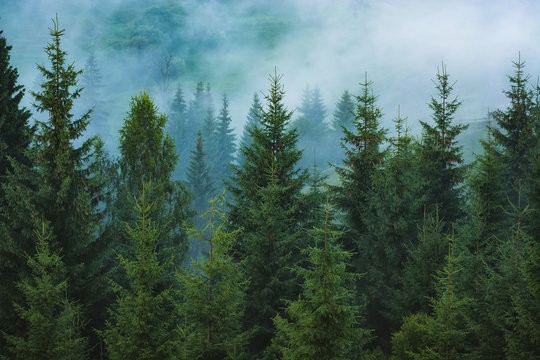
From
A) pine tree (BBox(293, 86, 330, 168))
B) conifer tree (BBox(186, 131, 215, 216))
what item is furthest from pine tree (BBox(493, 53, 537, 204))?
pine tree (BBox(293, 86, 330, 168))

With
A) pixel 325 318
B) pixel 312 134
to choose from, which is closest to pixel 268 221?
pixel 325 318

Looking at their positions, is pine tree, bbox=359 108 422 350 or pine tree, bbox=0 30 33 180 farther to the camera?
pine tree, bbox=359 108 422 350

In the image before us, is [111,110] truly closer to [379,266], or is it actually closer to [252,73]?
[252,73]

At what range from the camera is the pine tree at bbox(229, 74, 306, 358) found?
1700 cm

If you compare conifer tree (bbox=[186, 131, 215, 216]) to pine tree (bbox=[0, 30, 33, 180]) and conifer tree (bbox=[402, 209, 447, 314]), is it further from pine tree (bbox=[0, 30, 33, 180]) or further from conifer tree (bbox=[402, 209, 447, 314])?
conifer tree (bbox=[402, 209, 447, 314])

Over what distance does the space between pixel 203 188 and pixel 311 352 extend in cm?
5676

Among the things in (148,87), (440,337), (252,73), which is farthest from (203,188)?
(252,73)

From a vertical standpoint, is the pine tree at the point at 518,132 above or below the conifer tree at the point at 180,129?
below

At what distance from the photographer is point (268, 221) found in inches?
672

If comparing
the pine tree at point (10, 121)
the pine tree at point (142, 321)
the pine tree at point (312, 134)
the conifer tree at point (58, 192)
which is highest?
the pine tree at point (312, 134)

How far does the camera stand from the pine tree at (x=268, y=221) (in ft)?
55.8

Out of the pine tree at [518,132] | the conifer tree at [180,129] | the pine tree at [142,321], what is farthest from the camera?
the conifer tree at [180,129]

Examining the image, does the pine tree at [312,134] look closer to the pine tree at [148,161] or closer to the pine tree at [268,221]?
the pine tree at [148,161]

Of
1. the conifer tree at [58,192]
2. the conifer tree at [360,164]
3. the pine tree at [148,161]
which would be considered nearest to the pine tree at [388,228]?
the conifer tree at [360,164]
